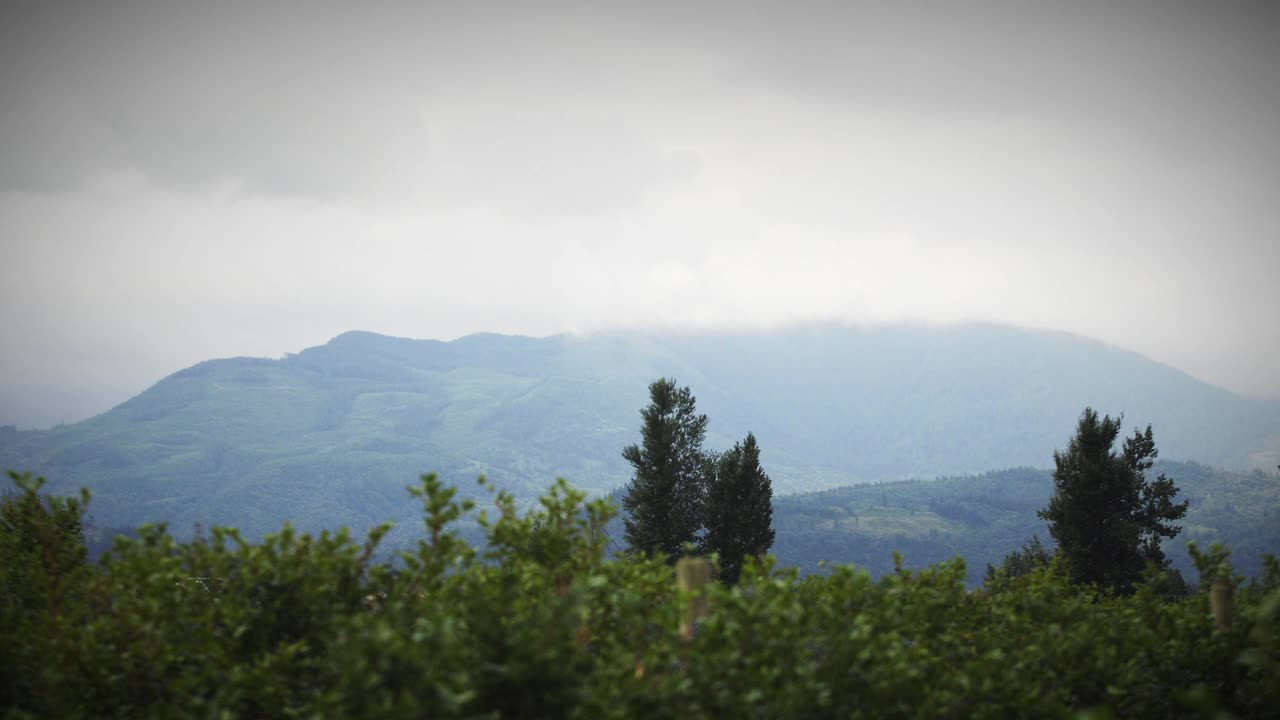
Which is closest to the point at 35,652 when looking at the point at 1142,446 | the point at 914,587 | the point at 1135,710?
the point at 914,587

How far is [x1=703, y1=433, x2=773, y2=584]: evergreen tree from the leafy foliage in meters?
20.8

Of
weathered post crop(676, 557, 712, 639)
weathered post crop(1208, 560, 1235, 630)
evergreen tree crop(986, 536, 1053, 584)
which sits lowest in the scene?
evergreen tree crop(986, 536, 1053, 584)

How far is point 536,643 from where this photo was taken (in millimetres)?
4184

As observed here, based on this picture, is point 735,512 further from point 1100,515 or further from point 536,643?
point 536,643

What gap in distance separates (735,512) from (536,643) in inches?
952

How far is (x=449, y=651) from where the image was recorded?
4086 mm

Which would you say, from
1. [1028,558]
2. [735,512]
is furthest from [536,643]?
[1028,558]

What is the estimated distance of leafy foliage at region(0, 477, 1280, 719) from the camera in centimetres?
421

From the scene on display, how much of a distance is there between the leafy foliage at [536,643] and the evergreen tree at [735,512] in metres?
20.8

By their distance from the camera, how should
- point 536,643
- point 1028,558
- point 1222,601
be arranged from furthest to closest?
point 1028,558
point 1222,601
point 536,643

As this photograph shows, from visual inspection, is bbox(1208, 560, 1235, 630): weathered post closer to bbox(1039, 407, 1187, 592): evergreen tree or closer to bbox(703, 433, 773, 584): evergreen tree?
bbox(703, 433, 773, 584): evergreen tree

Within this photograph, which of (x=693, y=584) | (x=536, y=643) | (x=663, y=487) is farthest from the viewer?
(x=663, y=487)

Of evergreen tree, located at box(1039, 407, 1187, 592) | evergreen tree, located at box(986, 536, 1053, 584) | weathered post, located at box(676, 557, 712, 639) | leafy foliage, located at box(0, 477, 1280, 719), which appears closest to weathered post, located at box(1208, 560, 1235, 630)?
leafy foliage, located at box(0, 477, 1280, 719)

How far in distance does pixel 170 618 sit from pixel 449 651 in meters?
2.97
